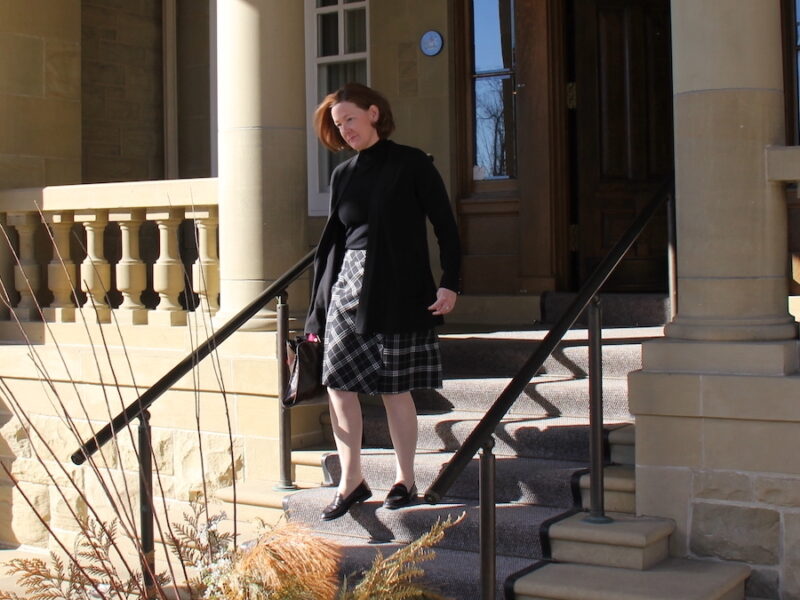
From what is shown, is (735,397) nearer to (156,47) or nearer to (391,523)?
(391,523)

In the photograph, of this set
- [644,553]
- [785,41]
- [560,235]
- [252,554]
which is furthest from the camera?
[560,235]

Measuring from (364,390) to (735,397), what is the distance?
4.66 feet

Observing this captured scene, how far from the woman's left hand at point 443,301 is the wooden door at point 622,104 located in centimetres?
326

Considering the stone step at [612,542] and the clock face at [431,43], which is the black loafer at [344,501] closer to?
the stone step at [612,542]

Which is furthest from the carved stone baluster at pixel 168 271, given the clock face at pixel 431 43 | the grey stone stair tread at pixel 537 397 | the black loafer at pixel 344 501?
the clock face at pixel 431 43

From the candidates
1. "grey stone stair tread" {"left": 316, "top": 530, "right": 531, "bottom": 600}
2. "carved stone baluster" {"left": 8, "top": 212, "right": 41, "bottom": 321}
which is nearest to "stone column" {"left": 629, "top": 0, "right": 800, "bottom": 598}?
"grey stone stair tread" {"left": 316, "top": 530, "right": 531, "bottom": 600}

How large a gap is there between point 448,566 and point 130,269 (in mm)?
2985

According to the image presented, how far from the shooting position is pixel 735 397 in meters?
4.43

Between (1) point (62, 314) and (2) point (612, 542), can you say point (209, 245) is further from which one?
(2) point (612, 542)

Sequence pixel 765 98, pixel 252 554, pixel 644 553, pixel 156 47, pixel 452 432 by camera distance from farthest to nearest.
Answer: pixel 156 47 < pixel 452 432 < pixel 765 98 < pixel 644 553 < pixel 252 554

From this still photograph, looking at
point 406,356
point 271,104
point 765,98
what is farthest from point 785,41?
point 406,356

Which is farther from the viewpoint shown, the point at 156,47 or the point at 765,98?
the point at 156,47

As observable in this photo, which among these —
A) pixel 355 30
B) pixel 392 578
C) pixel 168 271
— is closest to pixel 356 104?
pixel 392 578

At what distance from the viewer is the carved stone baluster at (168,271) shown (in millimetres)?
6348
